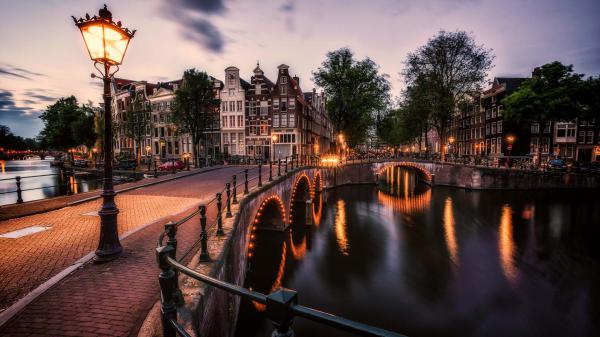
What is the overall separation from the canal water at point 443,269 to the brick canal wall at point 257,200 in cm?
322

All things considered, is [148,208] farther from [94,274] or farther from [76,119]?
[76,119]

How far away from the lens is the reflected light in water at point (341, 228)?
1838 cm

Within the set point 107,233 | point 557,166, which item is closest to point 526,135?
point 557,166

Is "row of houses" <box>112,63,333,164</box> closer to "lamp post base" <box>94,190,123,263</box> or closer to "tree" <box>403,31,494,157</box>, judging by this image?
"tree" <box>403,31,494,157</box>

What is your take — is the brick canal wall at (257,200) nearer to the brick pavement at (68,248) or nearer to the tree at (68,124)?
the brick pavement at (68,248)

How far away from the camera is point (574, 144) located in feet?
143

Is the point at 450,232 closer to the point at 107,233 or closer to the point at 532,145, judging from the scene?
the point at 107,233

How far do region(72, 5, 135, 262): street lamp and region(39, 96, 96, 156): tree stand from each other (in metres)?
55.0

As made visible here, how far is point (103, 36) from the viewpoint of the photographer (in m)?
5.23

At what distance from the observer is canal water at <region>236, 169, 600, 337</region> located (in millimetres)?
10719

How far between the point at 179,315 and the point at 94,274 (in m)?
2.39

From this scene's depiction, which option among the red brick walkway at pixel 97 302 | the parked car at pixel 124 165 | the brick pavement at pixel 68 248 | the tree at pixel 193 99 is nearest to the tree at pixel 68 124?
the parked car at pixel 124 165

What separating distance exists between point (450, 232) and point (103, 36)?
2249cm

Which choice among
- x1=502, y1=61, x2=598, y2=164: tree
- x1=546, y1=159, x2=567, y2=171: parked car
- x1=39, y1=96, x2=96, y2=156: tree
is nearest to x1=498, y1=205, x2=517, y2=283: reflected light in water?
x1=546, y1=159, x2=567, y2=171: parked car
